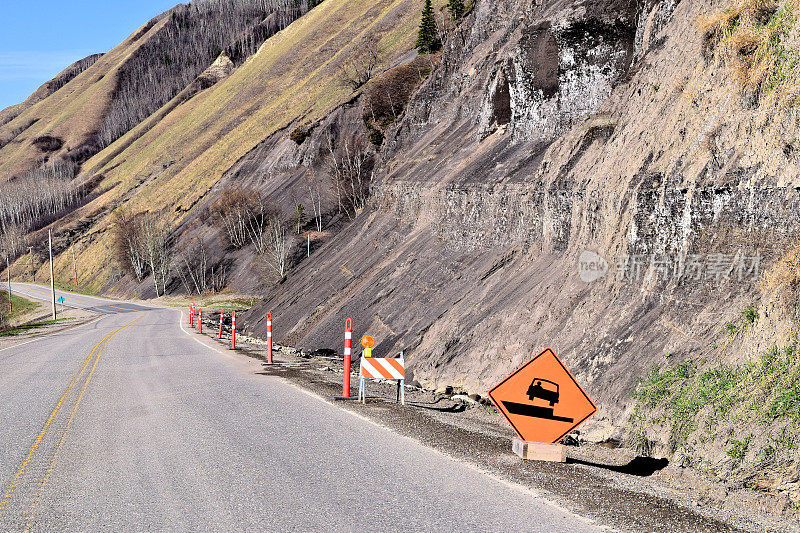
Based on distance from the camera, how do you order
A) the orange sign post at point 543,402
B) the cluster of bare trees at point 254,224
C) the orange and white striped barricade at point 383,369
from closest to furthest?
the orange sign post at point 543,402 → the orange and white striped barricade at point 383,369 → the cluster of bare trees at point 254,224

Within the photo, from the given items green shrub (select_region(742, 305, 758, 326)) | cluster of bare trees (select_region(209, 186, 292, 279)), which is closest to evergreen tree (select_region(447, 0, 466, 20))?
cluster of bare trees (select_region(209, 186, 292, 279))

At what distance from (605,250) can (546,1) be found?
14441 millimetres

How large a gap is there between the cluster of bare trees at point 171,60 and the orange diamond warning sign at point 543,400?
166m

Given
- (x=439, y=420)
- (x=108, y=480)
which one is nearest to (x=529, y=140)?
(x=439, y=420)

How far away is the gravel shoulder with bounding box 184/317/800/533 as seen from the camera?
17.7 feet

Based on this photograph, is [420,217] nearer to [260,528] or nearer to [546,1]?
[546,1]

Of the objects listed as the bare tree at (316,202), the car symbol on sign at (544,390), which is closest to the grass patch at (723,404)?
the car symbol on sign at (544,390)

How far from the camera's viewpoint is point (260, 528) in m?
5.24

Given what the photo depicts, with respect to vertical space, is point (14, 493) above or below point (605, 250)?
below

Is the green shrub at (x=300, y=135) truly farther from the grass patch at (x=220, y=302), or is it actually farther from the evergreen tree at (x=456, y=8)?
the evergreen tree at (x=456, y=8)

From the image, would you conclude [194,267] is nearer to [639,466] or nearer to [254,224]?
[254,224]

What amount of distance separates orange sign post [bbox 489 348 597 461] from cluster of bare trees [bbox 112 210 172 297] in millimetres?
65043

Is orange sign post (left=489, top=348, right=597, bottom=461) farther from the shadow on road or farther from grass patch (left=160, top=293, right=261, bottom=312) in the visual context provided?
grass patch (left=160, top=293, right=261, bottom=312)

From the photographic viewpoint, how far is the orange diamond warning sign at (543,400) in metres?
7.64
